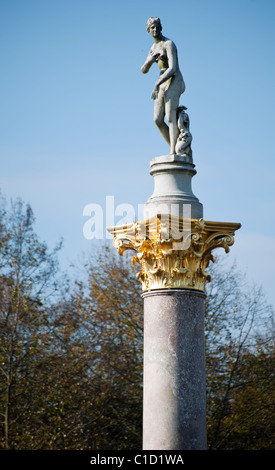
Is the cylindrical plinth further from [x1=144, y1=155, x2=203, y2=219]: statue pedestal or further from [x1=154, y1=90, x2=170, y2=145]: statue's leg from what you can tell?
[x1=154, y1=90, x2=170, y2=145]: statue's leg

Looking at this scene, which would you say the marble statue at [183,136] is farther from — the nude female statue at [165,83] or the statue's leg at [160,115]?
the statue's leg at [160,115]

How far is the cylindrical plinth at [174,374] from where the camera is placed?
9.89 metres

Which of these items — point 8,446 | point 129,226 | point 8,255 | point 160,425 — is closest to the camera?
point 160,425

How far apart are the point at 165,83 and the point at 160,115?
1.55ft

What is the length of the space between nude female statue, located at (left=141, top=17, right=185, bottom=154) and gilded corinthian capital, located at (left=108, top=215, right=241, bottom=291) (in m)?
1.38

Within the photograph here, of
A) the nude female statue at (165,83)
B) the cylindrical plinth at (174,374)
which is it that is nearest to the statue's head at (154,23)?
the nude female statue at (165,83)

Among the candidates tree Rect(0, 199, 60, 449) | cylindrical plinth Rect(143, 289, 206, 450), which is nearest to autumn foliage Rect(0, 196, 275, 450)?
tree Rect(0, 199, 60, 449)

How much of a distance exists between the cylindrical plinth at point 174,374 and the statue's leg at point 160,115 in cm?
251

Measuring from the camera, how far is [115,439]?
77.5 feet

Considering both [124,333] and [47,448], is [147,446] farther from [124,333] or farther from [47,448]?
[124,333]

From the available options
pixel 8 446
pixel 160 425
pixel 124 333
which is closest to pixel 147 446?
pixel 160 425

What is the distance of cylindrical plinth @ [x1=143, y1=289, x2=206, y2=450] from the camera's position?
9.89 m

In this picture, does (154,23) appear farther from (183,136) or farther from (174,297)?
(174,297)

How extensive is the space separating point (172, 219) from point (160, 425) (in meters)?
2.69
